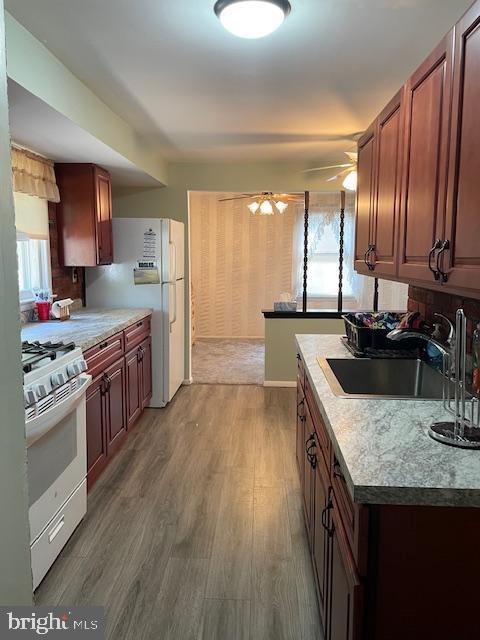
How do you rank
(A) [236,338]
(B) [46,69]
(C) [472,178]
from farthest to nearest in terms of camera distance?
1. (A) [236,338]
2. (B) [46,69]
3. (C) [472,178]

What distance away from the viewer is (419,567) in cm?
109

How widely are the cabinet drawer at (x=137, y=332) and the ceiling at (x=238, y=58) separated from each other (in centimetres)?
155

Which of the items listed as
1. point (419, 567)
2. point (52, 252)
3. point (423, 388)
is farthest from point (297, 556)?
point (52, 252)

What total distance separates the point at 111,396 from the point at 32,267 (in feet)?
4.22

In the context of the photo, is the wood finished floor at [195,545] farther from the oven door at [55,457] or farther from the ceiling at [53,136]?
the ceiling at [53,136]

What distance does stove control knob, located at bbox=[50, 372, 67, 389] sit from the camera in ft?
6.75

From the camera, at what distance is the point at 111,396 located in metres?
3.19

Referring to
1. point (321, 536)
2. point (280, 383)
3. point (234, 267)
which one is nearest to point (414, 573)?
point (321, 536)

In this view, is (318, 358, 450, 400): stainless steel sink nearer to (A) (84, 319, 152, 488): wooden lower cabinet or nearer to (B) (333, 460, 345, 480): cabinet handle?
(B) (333, 460, 345, 480): cabinet handle

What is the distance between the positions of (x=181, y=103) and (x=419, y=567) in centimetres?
288

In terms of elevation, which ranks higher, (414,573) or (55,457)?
(414,573)

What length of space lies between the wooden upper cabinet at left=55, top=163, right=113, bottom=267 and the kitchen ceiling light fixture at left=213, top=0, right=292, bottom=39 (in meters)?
2.23

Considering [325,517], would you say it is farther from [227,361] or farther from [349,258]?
[349,258]

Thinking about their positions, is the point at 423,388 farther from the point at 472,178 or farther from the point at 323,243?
the point at 323,243
